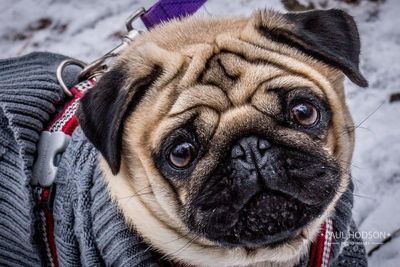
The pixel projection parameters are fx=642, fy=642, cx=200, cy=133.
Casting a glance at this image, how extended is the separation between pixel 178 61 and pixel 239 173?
0.37m

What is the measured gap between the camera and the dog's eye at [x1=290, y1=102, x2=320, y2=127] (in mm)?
1531

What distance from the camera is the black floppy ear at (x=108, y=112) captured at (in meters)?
1.56

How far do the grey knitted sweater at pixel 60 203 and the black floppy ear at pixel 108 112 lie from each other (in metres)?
0.20

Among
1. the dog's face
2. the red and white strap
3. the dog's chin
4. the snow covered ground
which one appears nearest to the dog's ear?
the dog's face

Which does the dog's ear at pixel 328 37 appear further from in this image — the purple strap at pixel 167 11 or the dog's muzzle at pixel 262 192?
the purple strap at pixel 167 11

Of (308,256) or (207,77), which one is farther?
(308,256)

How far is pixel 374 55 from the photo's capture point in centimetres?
283

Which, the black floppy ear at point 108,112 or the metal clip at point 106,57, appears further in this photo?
the metal clip at point 106,57

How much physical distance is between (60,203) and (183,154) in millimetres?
493

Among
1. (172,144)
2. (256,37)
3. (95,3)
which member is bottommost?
(172,144)

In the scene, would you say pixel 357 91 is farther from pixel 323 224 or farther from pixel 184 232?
pixel 184 232

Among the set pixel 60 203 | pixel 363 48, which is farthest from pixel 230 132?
pixel 363 48

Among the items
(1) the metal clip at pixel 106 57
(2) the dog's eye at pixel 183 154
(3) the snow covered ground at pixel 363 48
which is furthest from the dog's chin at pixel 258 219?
(3) the snow covered ground at pixel 363 48

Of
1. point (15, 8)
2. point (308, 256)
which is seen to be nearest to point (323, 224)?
point (308, 256)
